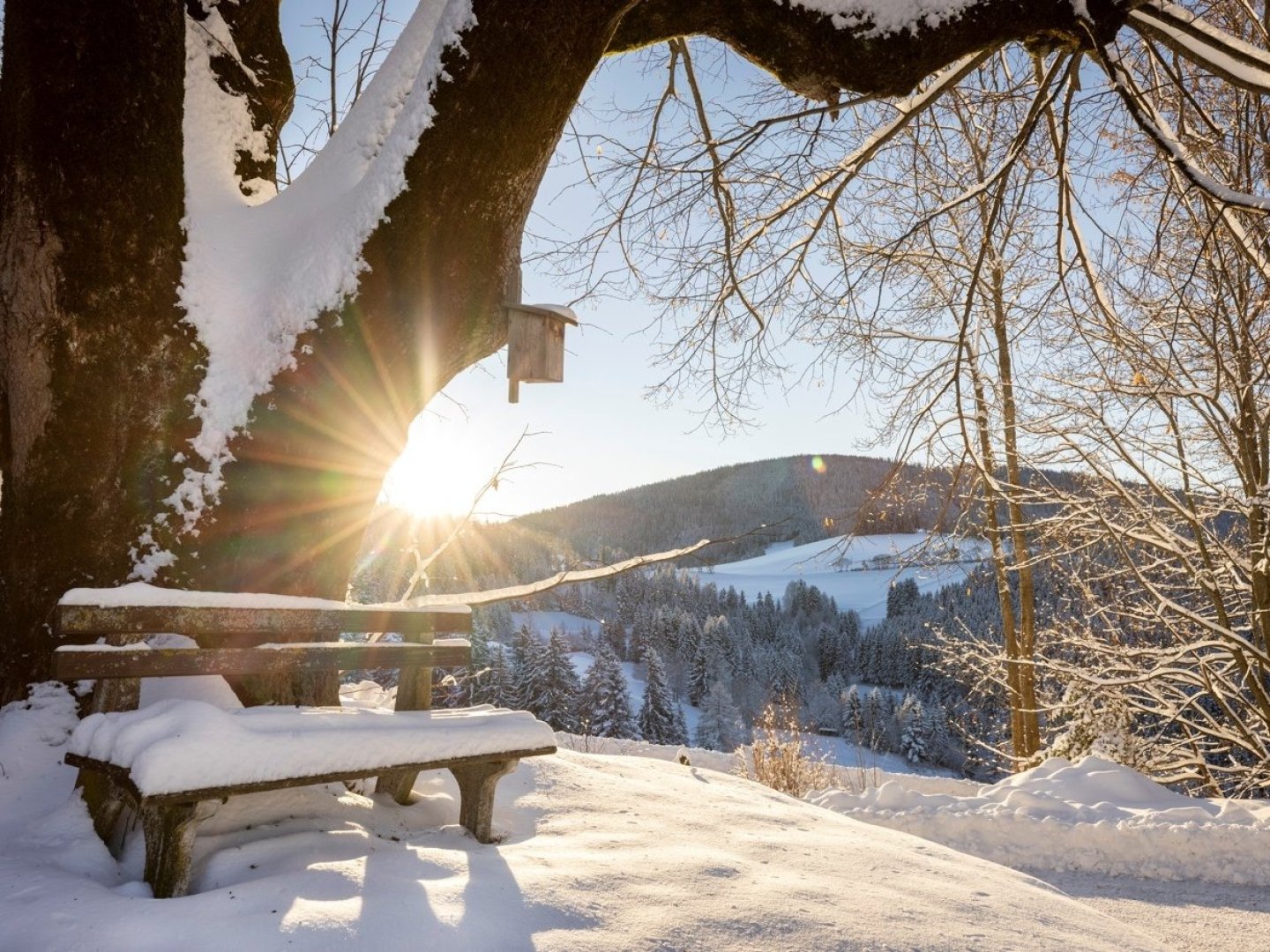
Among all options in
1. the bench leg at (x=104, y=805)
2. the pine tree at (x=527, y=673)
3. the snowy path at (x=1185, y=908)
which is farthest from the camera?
the pine tree at (x=527, y=673)

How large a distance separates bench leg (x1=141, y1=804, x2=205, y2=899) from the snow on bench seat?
4.8 inches

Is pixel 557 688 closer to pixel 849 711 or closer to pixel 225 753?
pixel 849 711

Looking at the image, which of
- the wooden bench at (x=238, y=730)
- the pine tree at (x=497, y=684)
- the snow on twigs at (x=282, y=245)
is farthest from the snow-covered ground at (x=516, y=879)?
the pine tree at (x=497, y=684)

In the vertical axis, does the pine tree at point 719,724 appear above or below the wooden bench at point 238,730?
below

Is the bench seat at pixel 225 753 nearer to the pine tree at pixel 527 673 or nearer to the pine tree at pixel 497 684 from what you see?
the pine tree at pixel 497 684

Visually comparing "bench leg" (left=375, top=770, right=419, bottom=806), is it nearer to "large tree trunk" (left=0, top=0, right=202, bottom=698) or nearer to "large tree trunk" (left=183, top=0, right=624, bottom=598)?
"large tree trunk" (left=183, top=0, right=624, bottom=598)

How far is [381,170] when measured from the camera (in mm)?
2941

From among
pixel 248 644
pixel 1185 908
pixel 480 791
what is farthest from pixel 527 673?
pixel 480 791

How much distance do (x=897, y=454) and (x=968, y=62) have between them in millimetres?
3448

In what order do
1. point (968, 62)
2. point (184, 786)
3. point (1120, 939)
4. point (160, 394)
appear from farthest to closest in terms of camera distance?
point (968, 62)
point (160, 394)
point (1120, 939)
point (184, 786)

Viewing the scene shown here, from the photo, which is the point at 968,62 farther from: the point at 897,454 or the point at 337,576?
the point at 337,576

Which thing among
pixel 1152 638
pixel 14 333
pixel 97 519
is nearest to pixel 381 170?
pixel 14 333

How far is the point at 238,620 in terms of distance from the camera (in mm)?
2406

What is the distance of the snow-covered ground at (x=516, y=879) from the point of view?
1841 millimetres
